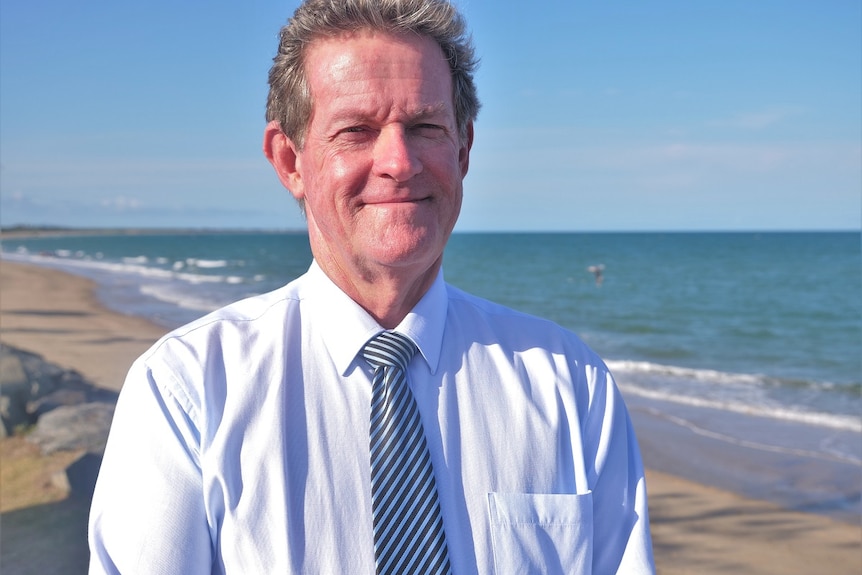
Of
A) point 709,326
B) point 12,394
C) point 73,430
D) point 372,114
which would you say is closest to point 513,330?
point 372,114

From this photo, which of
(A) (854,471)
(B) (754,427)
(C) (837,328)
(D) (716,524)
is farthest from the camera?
(C) (837,328)

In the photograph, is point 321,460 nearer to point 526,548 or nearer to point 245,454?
point 245,454

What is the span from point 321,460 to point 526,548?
44 cm

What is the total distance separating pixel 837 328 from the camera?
2550cm

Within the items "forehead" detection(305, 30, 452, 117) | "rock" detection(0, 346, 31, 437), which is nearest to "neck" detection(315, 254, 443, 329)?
"forehead" detection(305, 30, 452, 117)

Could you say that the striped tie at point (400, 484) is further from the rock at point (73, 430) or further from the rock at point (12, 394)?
the rock at point (12, 394)

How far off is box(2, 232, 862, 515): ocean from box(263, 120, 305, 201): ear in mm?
7666

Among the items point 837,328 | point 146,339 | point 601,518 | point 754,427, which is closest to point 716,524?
point 754,427

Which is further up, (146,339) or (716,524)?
(146,339)

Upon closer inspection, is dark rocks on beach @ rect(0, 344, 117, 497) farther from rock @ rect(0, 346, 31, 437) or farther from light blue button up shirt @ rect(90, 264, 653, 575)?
light blue button up shirt @ rect(90, 264, 653, 575)

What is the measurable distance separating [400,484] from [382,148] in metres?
0.63

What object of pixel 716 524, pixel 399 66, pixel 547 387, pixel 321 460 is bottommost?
pixel 716 524

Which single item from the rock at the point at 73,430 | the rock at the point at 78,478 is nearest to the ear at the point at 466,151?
the rock at the point at 78,478

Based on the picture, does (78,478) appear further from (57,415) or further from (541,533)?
(541,533)
